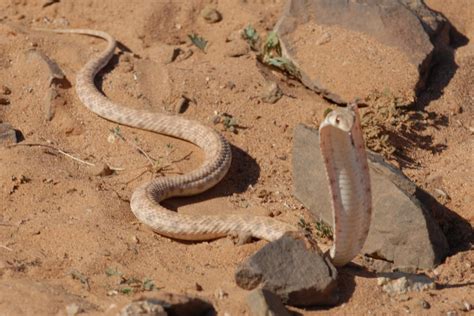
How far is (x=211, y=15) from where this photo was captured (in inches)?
397

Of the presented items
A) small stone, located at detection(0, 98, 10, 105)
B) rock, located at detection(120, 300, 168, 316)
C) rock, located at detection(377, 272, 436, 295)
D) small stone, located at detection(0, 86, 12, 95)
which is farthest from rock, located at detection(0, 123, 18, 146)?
rock, located at detection(377, 272, 436, 295)

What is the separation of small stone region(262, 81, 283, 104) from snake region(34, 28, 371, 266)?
0.83 metres

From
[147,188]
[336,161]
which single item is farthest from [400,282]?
[147,188]

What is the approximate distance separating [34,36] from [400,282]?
18.0ft

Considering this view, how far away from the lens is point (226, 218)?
684 cm

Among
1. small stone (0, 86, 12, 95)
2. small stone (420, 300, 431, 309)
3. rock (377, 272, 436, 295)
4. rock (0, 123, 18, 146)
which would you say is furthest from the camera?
small stone (0, 86, 12, 95)

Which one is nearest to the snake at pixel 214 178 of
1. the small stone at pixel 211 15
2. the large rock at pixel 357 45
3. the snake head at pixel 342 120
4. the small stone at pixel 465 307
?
the snake head at pixel 342 120

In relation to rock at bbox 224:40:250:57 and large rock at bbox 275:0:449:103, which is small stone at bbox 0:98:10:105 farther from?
large rock at bbox 275:0:449:103

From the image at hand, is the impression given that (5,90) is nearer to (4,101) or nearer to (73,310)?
(4,101)

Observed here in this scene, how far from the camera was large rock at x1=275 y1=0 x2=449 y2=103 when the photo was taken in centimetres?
861

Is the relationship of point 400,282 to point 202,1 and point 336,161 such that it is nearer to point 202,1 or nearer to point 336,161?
point 336,161

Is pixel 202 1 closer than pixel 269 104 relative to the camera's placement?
No

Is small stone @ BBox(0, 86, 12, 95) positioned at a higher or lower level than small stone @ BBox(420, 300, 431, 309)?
lower

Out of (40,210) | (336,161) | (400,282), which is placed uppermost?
(336,161)
